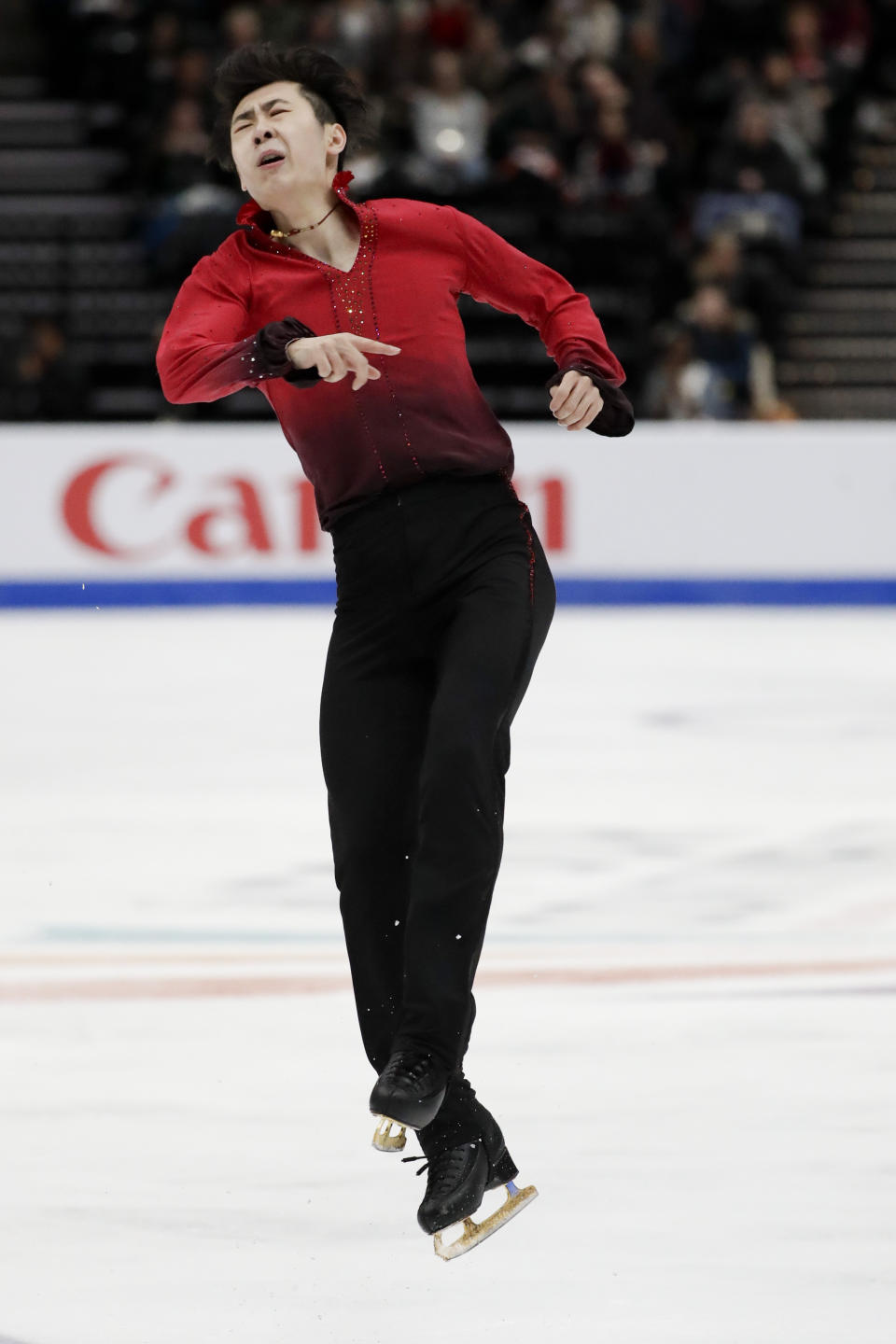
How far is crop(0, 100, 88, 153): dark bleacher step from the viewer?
44.7 ft

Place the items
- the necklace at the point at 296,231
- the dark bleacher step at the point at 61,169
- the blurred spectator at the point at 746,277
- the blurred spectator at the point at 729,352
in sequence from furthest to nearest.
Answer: the dark bleacher step at the point at 61,169
the blurred spectator at the point at 746,277
the blurred spectator at the point at 729,352
the necklace at the point at 296,231

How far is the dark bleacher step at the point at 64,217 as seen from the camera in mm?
12531

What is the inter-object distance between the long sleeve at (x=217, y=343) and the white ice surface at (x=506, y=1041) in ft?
3.69

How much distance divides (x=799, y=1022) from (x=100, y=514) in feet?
21.6

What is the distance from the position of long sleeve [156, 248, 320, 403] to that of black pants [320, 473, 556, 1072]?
0.27 m

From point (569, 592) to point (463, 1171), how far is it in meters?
7.47

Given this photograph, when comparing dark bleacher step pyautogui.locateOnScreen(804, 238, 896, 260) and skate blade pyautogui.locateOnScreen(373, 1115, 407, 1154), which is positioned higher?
skate blade pyautogui.locateOnScreen(373, 1115, 407, 1154)

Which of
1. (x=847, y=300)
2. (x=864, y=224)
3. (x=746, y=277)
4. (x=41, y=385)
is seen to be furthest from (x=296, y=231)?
(x=864, y=224)

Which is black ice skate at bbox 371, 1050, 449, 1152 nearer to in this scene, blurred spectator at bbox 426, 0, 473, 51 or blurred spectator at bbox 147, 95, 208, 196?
blurred spectator at bbox 147, 95, 208, 196

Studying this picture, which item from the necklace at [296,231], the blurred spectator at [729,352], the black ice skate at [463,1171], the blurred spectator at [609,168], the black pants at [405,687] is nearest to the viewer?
the black ice skate at [463,1171]

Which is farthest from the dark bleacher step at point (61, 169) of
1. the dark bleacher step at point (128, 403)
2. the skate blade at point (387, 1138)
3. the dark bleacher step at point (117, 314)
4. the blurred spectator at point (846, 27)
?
the skate blade at point (387, 1138)

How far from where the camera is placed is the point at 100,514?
399 inches

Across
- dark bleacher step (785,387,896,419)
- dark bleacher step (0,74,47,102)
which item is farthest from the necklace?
dark bleacher step (0,74,47,102)

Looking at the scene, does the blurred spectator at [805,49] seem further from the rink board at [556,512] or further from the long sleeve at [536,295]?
the long sleeve at [536,295]
